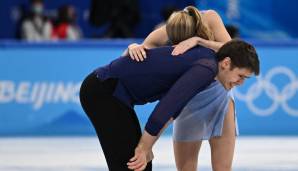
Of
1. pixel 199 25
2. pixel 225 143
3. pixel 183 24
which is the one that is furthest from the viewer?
pixel 225 143

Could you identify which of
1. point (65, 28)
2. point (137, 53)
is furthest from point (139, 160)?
point (65, 28)

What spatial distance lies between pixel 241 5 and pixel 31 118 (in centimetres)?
432

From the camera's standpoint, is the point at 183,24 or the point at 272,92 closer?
the point at 183,24

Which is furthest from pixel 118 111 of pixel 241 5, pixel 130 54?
pixel 241 5

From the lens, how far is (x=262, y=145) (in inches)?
365

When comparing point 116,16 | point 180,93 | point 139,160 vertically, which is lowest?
point 116,16

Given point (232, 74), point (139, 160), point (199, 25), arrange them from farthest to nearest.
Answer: point (199, 25) → point (232, 74) → point (139, 160)

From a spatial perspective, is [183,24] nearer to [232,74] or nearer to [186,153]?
[232,74]

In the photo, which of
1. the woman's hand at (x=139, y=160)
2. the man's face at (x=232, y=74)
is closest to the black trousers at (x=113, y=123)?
the woman's hand at (x=139, y=160)

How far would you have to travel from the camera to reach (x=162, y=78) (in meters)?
4.41

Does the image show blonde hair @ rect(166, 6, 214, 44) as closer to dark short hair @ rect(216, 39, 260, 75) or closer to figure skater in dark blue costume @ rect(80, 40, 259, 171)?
figure skater in dark blue costume @ rect(80, 40, 259, 171)

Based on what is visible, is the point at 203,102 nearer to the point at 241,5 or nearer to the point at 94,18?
the point at 241,5

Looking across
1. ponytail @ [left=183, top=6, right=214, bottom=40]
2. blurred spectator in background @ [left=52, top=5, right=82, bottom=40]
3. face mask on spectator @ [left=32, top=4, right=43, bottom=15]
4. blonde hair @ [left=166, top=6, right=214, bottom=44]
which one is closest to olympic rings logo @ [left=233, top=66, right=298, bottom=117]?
blurred spectator in background @ [left=52, top=5, right=82, bottom=40]

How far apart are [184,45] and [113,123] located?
626 millimetres
